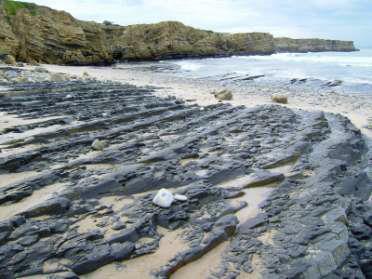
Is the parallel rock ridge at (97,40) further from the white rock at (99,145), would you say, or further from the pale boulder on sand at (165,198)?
the pale boulder on sand at (165,198)

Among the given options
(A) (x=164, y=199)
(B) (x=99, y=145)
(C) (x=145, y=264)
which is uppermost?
(B) (x=99, y=145)

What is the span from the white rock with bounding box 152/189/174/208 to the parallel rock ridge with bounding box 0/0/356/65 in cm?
3954

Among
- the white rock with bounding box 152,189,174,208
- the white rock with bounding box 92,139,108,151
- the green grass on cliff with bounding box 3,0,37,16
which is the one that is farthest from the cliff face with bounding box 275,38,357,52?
the white rock with bounding box 152,189,174,208

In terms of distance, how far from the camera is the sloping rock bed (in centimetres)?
442

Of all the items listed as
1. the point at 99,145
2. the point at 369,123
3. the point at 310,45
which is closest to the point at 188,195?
the point at 99,145

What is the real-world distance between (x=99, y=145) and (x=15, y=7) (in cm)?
4802

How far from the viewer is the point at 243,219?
5.47m

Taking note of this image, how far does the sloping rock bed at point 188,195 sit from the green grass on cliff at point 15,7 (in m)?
43.3

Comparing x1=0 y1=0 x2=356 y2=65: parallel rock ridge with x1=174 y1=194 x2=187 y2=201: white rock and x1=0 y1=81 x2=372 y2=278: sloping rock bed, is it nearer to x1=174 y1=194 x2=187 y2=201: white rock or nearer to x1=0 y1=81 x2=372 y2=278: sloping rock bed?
x1=0 y1=81 x2=372 y2=278: sloping rock bed

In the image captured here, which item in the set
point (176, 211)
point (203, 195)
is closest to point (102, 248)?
point (176, 211)

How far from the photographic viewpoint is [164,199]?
5703 mm

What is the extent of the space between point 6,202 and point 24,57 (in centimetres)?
4328

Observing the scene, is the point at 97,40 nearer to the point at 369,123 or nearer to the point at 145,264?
the point at 369,123

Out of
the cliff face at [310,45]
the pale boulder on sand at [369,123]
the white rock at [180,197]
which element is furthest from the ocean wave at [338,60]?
the cliff face at [310,45]
